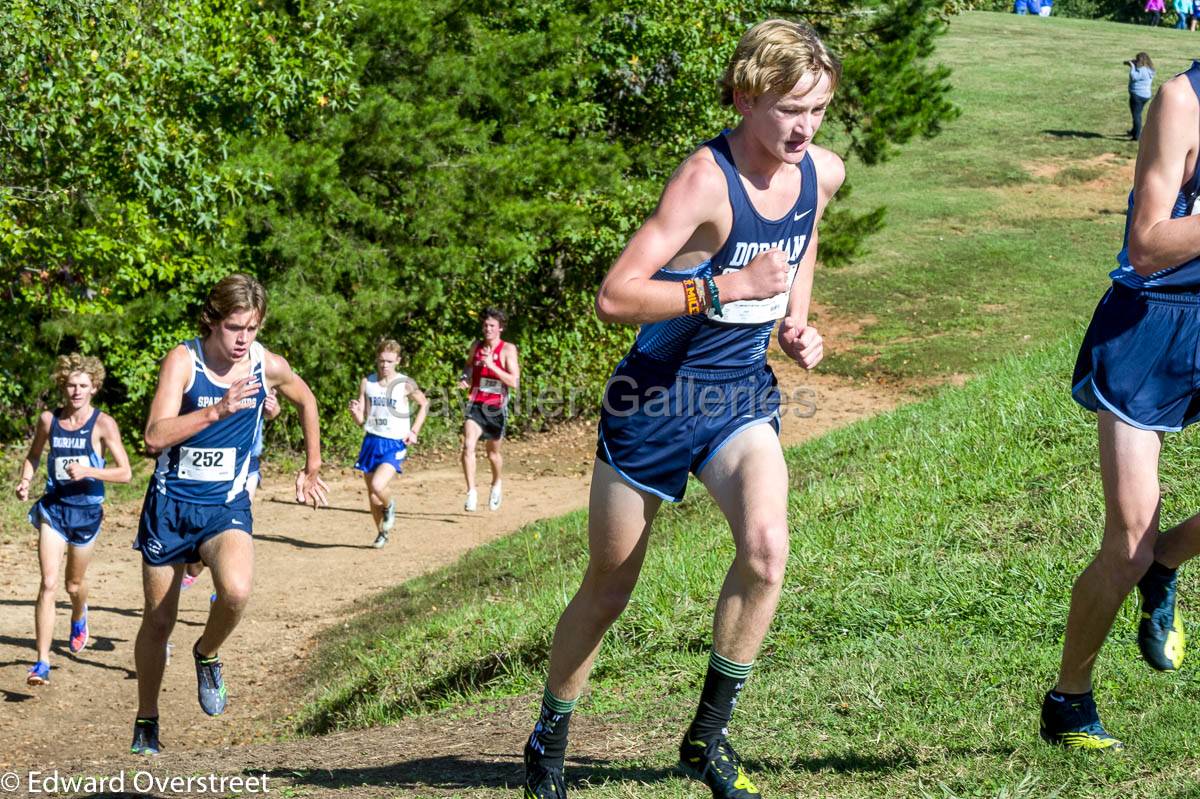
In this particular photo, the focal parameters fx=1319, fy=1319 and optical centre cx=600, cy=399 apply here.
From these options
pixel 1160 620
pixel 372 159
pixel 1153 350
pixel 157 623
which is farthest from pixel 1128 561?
pixel 372 159

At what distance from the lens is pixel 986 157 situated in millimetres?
33562

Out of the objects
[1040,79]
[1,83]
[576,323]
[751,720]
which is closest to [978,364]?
[576,323]

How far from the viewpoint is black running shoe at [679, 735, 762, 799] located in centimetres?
389

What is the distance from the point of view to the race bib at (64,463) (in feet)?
27.6

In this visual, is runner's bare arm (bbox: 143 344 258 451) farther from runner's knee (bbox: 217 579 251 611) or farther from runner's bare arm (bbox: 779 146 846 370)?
runner's bare arm (bbox: 779 146 846 370)

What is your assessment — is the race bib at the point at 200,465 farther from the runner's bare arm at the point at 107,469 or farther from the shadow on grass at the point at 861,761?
the shadow on grass at the point at 861,761

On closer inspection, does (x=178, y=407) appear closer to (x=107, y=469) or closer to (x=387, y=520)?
(x=107, y=469)

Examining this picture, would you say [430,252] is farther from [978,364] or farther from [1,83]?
[978,364]

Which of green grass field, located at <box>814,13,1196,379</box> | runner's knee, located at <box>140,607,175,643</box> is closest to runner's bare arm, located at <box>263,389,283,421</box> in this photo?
runner's knee, located at <box>140,607,175,643</box>

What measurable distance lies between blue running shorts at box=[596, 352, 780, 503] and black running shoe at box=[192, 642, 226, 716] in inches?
119

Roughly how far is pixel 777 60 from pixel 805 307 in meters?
0.92

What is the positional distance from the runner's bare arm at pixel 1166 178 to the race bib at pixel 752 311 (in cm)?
100

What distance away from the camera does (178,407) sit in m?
5.71

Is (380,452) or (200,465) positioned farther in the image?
(380,452)
